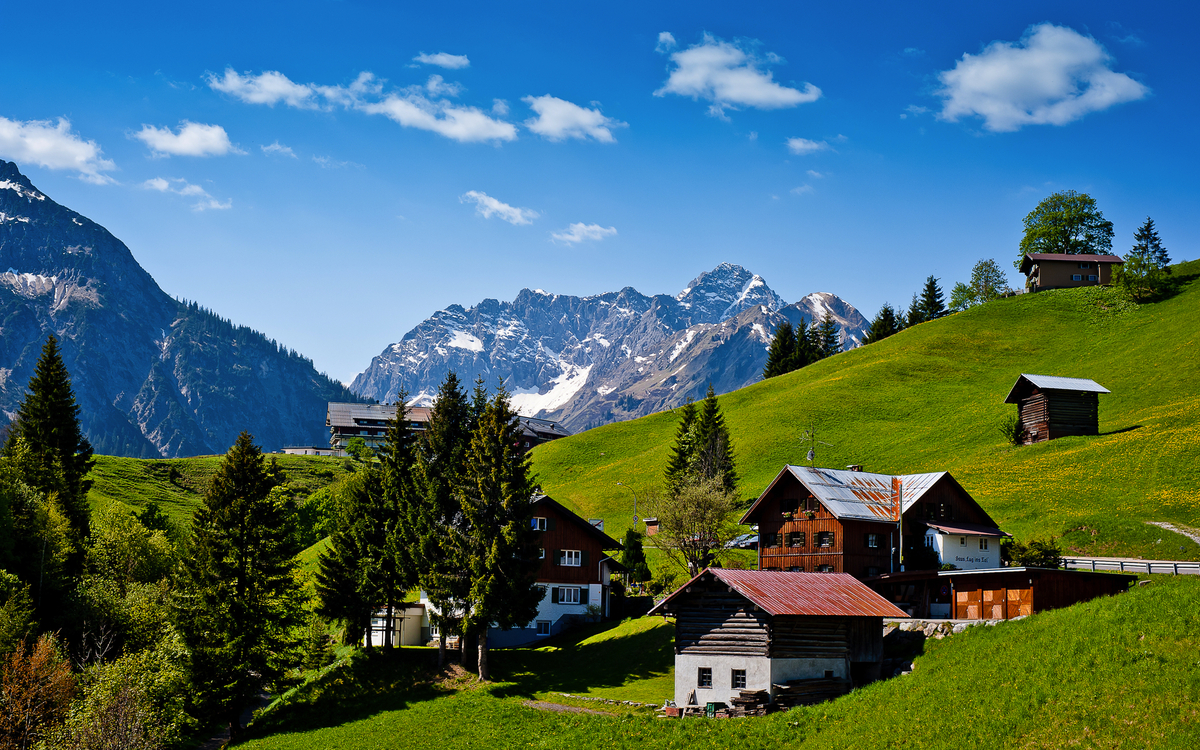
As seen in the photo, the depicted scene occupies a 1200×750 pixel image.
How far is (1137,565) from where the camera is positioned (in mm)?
49156

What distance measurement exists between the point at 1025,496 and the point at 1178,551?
53.5 ft

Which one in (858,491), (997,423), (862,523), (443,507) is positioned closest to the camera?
(443,507)

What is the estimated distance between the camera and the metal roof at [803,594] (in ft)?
133

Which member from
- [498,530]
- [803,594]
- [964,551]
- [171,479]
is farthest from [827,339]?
[803,594]

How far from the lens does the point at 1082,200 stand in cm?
16662

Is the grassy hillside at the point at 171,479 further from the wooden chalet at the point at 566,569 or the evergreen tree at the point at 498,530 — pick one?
the evergreen tree at the point at 498,530

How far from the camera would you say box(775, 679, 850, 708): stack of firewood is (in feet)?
127

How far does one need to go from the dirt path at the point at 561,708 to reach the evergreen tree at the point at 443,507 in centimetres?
860

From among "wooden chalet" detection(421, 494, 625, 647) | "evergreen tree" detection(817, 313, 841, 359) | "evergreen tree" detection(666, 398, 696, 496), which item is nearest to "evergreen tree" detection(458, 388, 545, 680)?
"wooden chalet" detection(421, 494, 625, 647)

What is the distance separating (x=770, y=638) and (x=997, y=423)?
214 ft

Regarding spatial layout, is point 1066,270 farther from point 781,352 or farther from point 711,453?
point 711,453

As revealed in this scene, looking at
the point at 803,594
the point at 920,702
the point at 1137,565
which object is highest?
the point at 1137,565

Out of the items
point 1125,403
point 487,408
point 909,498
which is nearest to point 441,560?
point 487,408

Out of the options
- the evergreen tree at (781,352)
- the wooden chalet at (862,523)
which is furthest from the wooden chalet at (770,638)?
the evergreen tree at (781,352)
